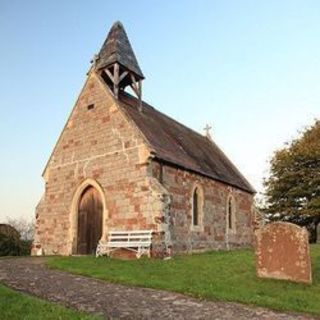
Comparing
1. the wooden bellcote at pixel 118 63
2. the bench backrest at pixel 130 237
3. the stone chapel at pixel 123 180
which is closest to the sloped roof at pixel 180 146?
the stone chapel at pixel 123 180

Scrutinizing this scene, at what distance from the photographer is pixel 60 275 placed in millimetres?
12461

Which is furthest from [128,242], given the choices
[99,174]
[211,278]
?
[211,278]

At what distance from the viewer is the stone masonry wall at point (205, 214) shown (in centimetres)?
1930

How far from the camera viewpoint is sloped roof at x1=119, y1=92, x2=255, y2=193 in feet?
67.1

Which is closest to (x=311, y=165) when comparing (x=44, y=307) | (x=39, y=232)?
(x=39, y=232)

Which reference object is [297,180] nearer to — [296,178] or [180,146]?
[296,178]

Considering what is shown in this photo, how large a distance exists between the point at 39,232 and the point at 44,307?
1499 centimetres

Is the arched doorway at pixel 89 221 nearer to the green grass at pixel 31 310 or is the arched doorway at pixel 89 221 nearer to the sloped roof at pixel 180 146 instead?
the sloped roof at pixel 180 146

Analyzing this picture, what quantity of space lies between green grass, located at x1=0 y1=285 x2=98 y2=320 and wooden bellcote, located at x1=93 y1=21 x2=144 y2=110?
13.8m

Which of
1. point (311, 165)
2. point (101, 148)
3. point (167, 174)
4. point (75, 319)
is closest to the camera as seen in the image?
point (75, 319)

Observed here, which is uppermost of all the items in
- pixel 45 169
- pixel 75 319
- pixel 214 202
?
pixel 45 169

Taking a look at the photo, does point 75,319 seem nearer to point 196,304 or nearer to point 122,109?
point 196,304

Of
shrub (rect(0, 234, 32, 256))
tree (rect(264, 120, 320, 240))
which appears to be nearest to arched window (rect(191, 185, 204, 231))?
shrub (rect(0, 234, 32, 256))

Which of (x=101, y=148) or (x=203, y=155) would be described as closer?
(x=101, y=148)
